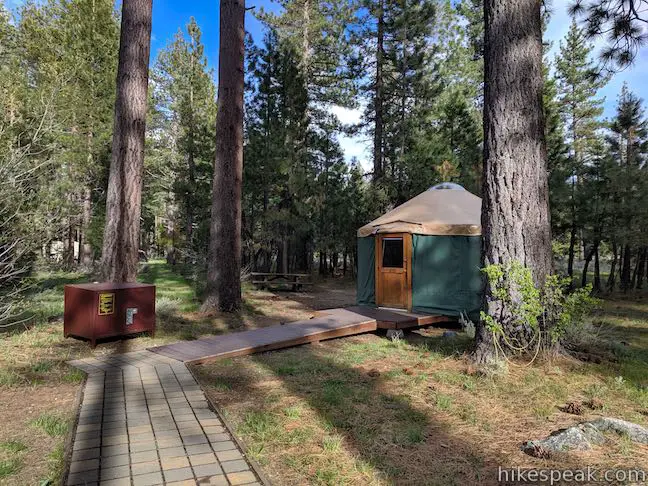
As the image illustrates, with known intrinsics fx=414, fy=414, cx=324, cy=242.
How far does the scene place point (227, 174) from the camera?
24.9 ft

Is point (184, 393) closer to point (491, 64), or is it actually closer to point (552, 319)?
point (552, 319)

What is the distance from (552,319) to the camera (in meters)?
4.01

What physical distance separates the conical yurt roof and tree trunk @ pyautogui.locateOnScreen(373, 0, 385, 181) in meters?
5.92

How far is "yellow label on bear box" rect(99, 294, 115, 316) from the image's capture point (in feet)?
16.2

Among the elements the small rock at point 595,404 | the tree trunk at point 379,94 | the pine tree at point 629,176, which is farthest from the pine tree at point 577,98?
the small rock at point 595,404

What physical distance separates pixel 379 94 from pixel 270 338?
11.9m

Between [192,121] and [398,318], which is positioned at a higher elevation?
[192,121]

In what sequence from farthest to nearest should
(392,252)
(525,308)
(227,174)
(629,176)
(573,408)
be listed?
(629,176)
(392,252)
(227,174)
(525,308)
(573,408)

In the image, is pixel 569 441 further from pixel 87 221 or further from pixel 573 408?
pixel 87 221

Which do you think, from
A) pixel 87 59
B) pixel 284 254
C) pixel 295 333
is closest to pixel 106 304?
pixel 295 333

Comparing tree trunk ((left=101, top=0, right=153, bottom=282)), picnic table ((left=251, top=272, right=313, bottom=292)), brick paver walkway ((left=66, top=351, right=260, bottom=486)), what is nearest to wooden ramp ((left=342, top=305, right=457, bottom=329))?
brick paver walkway ((left=66, top=351, right=260, bottom=486))

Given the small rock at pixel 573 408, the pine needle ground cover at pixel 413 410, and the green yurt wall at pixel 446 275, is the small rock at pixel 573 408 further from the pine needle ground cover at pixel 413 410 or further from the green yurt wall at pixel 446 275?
the green yurt wall at pixel 446 275

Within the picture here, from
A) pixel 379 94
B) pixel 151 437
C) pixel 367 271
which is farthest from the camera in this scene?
pixel 379 94

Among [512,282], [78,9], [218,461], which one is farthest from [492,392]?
[78,9]
